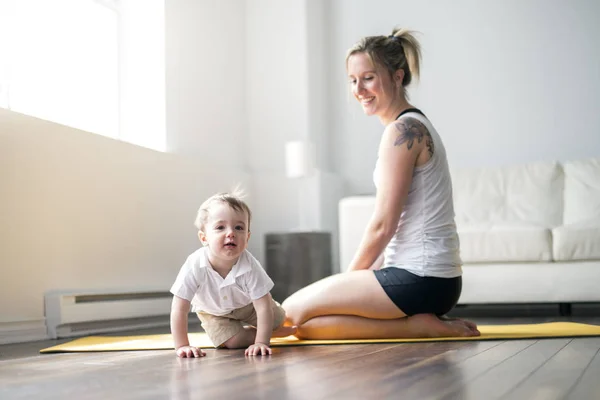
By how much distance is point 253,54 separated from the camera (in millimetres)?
5879

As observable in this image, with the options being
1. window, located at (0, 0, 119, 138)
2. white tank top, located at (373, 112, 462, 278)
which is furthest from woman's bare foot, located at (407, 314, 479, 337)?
window, located at (0, 0, 119, 138)

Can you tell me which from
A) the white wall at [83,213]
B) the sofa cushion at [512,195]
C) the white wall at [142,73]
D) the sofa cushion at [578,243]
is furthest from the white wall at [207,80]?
the sofa cushion at [578,243]

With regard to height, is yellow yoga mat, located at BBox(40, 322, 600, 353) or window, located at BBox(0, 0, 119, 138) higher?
window, located at BBox(0, 0, 119, 138)

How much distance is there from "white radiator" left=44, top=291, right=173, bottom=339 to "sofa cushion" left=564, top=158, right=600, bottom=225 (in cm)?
238

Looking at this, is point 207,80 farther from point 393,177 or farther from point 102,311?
point 393,177

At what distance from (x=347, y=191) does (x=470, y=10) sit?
63.3 inches

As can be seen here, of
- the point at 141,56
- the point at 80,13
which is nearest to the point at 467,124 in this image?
the point at 141,56

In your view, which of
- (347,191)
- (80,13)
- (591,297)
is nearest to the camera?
(591,297)

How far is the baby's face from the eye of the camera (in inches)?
86.7

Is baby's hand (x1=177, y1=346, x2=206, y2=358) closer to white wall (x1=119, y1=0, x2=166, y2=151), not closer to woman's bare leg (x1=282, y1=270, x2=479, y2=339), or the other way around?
woman's bare leg (x1=282, y1=270, x2=479, y2=339)

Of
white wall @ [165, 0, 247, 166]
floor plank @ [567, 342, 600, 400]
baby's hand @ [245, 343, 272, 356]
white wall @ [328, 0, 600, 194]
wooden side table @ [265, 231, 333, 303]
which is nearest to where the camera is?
floor plank @ [567, 342, 600, 400]

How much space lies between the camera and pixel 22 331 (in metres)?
3.19

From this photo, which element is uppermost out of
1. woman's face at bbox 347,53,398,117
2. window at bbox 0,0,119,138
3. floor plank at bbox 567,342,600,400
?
window at bbox 0,0,119,138

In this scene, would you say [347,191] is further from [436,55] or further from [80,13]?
[80,13]
